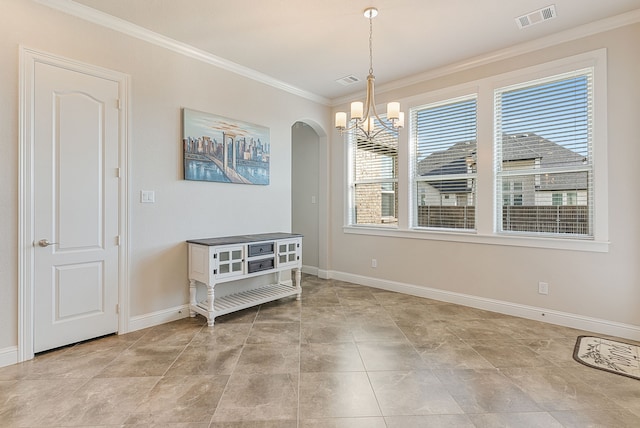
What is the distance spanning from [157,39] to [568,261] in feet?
15.2

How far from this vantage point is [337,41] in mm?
3287

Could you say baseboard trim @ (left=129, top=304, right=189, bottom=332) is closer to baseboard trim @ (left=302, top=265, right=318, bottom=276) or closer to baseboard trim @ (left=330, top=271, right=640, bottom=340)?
baseboard trim @ (left=302, top=265, right=318, bottom=276)

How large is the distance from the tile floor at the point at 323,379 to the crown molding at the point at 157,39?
281 cm

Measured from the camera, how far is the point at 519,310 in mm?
3492

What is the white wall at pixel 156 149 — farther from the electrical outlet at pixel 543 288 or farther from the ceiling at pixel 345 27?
the electrical outlet at pixel 543 288

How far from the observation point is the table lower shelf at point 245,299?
11.0ft

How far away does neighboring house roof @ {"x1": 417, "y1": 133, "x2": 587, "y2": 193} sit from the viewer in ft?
10.6

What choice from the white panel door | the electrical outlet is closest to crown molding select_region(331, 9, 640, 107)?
the electrical outlet

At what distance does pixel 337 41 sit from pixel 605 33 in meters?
2.49

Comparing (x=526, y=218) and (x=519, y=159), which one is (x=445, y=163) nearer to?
(x=519, y=159)

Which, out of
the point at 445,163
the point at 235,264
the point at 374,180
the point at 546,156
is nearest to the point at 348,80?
the point at 374,180

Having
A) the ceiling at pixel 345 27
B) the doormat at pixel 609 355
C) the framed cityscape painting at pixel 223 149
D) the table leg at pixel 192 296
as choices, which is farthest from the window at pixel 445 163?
the table leg at pixel 192 296

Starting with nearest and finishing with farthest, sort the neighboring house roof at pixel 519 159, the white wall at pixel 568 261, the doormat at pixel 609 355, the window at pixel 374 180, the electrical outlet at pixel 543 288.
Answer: the doormat at pixel 609 355
the white wall at pixel 568 261
the neighboring house roof at pixel 519 159
the electrical outlet at pixel 543 288
the window at pixel 374 180

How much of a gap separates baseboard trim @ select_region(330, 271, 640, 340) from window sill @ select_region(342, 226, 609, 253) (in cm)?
66
